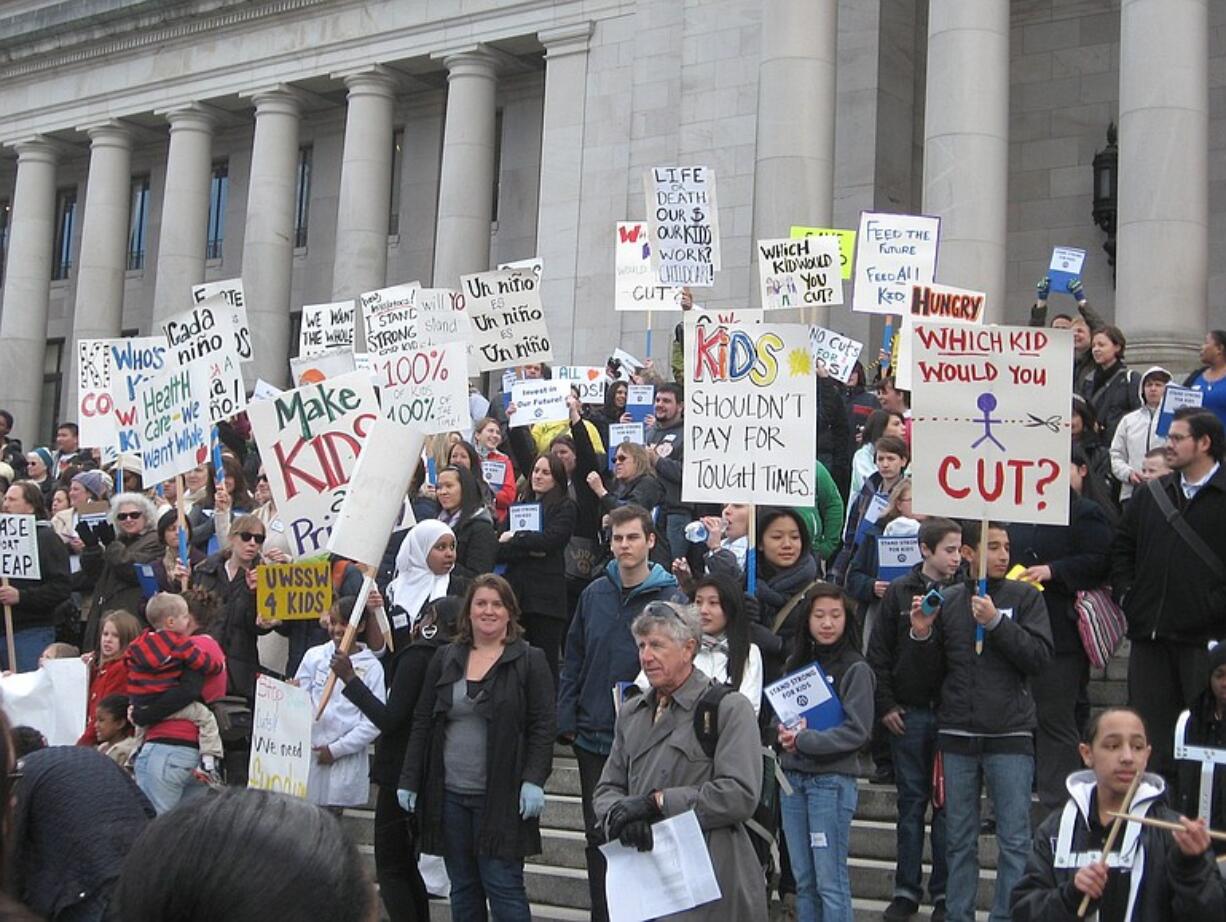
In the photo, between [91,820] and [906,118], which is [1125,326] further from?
[91,820]

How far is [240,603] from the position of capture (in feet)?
37.1

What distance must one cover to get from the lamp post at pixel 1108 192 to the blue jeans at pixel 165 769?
66.2ft

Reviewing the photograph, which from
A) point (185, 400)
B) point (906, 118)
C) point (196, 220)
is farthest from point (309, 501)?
point (196, 220)

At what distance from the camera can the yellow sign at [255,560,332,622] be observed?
392 inches

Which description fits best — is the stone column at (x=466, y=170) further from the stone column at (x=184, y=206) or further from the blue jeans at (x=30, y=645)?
the blue jeans at (x=30, y=645)

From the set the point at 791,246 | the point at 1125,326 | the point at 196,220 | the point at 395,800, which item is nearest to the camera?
the point at 395,800

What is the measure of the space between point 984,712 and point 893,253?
9311 mm

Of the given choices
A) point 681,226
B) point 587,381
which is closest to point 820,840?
point 681,226

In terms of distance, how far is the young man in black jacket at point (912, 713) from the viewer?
9.03 meters

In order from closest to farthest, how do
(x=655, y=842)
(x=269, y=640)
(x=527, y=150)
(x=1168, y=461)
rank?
(x=655, y=842) → (x=1168, y=461) → (x=269, y=640) → (x=527, y=150)

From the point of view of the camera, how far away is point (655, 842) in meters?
6.97

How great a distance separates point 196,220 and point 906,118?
54.0 ft

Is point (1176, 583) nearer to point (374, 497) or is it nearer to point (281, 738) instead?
point (374, 497)

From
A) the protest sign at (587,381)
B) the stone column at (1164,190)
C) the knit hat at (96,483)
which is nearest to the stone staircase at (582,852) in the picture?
the knit hat at (96,483)
